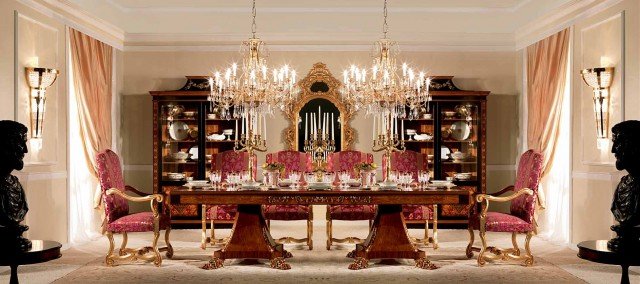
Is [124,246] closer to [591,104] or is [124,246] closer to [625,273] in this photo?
[625,273]

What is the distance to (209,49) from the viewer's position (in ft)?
32.6

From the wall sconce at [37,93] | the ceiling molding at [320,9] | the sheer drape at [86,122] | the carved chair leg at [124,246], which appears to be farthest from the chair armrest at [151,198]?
the ceiling molding at [320,9]

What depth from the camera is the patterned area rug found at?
5.96 metres

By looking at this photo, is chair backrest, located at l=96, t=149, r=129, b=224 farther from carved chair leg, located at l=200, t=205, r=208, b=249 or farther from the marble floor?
carved chair leg, located at l=200, t=205, r=208, b=249

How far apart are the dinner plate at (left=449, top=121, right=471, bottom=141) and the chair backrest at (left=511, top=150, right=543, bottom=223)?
2505 mm

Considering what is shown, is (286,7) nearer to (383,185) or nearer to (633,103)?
(383,185)

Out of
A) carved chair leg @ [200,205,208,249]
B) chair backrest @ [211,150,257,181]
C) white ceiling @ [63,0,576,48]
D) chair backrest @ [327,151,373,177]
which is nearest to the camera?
carved chair leg @ [200,205,208,249]

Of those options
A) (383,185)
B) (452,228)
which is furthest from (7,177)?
(452,228)

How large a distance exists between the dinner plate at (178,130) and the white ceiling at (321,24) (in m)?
1.27

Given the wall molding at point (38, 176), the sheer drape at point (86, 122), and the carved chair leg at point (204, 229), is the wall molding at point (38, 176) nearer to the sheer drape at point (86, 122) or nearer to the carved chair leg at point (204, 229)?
the sheer drape at point (86, 122)

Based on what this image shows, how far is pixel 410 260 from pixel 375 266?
53cm

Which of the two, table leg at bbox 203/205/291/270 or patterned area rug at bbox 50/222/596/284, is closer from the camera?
patterned area rug at bbox 50/222/596/284

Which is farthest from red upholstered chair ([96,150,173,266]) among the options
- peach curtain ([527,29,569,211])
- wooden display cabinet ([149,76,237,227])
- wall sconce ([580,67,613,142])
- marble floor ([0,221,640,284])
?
peach curtain ([527,29,569,211])

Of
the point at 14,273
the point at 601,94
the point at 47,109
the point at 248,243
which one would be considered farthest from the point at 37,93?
the point at 601,94
